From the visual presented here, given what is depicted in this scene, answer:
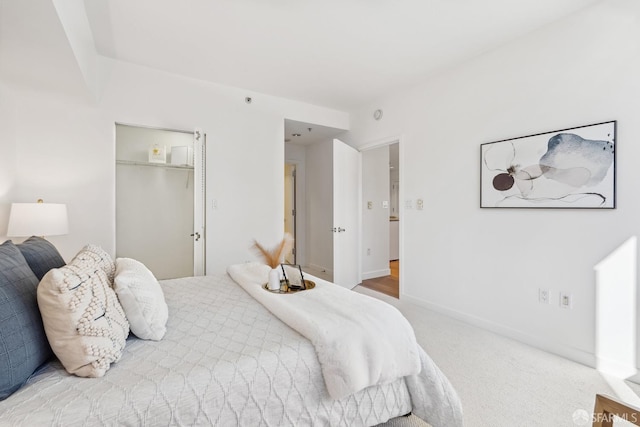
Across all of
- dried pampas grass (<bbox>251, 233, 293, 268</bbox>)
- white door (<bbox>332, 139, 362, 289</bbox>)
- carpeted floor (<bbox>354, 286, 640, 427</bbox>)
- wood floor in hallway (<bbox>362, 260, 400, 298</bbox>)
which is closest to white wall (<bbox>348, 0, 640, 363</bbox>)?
carpeted floor (<bbox>354, 286, 640, 427</bbox>)

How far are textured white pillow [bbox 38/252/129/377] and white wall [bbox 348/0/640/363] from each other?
3.01 meters

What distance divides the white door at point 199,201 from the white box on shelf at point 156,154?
103 cm

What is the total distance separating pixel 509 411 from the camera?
5.65 ft

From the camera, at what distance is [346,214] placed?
4254 millimetres

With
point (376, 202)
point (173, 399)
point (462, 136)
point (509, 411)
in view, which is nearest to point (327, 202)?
point (376, 202)

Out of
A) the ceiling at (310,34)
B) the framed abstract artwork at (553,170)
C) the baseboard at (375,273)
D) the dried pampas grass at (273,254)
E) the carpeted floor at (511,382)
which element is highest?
the ceiling at (310,34)

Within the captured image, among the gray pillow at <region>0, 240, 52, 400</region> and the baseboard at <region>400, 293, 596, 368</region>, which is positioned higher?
the gray pillow at <region>0, 240, 52, 400</region>

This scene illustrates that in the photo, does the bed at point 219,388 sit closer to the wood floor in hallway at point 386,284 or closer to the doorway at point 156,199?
the doorway at point 156,199

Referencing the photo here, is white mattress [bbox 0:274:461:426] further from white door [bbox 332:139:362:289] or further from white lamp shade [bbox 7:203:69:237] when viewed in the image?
white door [bbox 332:139:362:289]

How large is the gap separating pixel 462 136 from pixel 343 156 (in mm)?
1570

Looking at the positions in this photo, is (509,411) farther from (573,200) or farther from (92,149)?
(92,149)

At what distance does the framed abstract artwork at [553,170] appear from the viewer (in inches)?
86.4

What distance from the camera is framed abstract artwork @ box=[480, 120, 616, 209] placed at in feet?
7.20

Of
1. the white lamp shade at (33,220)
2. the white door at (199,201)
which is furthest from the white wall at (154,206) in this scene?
the white lamp shade at (33,220)
